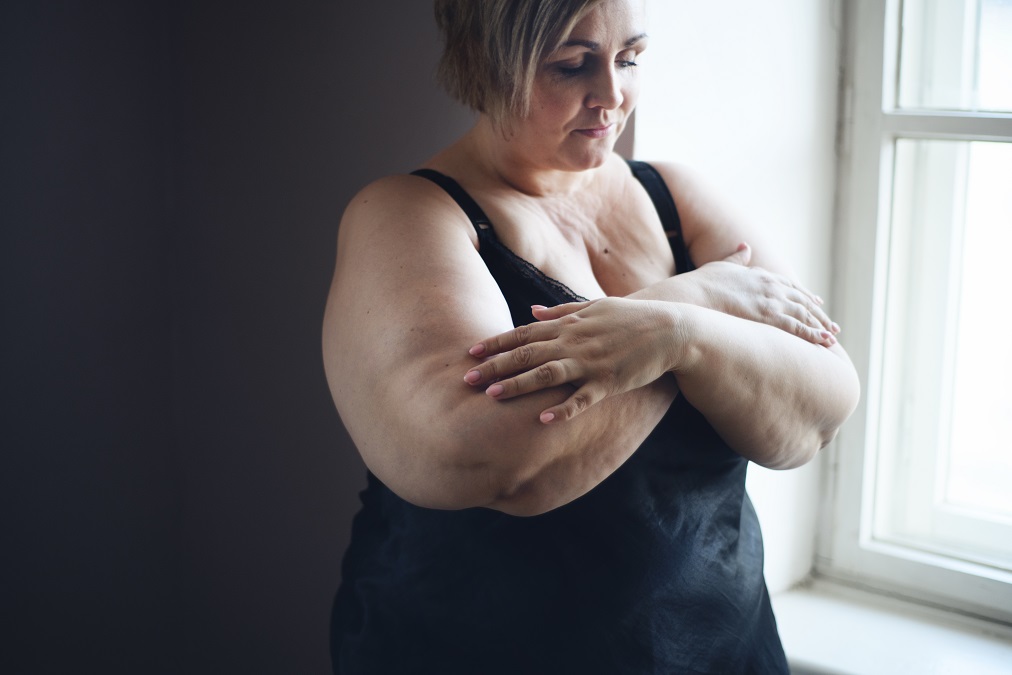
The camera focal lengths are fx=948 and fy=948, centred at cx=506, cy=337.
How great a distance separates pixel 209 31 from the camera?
1.72 metres

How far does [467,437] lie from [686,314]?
29 cm

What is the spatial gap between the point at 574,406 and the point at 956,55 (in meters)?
1.22

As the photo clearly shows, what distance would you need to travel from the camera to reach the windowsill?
1.66 m

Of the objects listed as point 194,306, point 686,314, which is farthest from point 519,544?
point 194,306

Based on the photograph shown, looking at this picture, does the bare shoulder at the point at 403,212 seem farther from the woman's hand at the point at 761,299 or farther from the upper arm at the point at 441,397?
the woman's hand at the point at 761,299

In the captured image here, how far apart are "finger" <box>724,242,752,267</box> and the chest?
3.4 inches

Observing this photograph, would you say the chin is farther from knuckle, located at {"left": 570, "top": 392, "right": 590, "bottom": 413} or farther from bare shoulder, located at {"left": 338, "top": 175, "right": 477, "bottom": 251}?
knuckle, located at {"left": 570, "top": 392, "right": 590, "bottom": 413}

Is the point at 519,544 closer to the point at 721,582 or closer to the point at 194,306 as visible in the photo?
the point at 721,582

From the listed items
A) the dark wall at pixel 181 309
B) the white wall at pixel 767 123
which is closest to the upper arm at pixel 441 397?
the white wall at pixel 767 123

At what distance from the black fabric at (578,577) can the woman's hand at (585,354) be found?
0.14m

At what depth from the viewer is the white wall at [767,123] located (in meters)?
1.55

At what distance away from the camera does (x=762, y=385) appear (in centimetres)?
112

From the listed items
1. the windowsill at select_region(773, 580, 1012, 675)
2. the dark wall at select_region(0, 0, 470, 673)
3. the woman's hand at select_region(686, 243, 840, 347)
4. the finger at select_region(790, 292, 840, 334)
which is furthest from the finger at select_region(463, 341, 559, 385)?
the windowsill at select_region(773, 580, 1012, 675)

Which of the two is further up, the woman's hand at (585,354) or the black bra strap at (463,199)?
the black bra strap at (463,199)
